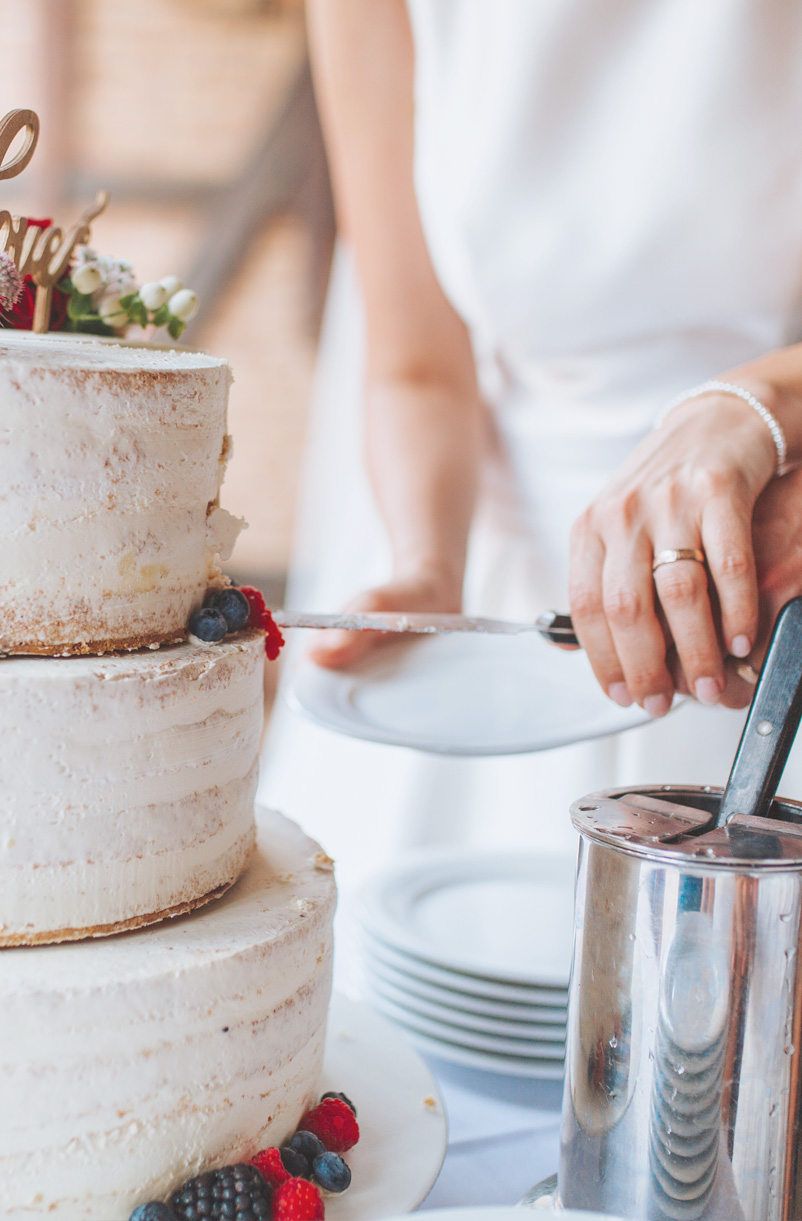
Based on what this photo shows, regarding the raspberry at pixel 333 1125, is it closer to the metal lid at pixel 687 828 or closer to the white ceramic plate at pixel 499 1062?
the white ceramic plate at pixel 499 1062

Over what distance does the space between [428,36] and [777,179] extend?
0.59 meters

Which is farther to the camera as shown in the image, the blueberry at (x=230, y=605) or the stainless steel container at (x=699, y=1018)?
the blueberry at (x=230, y=605)

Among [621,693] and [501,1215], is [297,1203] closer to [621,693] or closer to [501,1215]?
[501,1215]

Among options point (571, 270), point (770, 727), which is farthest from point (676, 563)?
point (571, 270)

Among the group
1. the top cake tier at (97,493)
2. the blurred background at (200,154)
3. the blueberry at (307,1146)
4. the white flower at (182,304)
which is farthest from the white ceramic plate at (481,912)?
the blurred background at (200,154)

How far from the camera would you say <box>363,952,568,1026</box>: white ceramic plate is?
1020mm

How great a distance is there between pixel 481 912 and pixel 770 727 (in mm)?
613

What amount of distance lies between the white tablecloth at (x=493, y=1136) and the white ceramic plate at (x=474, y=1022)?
0.05 m

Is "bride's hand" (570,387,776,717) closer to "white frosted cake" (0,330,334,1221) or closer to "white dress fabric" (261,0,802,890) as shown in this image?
"white frosted cake" (0,330,334,1221)

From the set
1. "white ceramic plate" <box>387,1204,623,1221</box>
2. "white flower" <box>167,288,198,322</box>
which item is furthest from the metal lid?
"white flower" <box>167,288,198,322</box>

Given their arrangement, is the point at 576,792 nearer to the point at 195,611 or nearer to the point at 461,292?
the point at 461,292

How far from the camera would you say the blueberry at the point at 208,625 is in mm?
→ 826

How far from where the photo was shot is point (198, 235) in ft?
18.0

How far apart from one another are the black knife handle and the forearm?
810 mm
